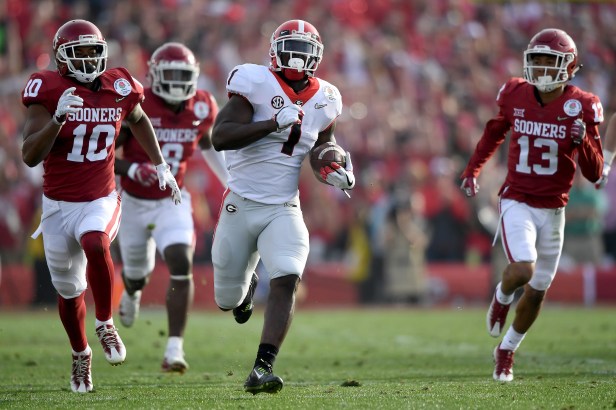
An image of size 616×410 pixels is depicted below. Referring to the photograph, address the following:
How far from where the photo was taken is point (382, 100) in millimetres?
15062

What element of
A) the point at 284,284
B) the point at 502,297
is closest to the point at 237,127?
the point at 284,284

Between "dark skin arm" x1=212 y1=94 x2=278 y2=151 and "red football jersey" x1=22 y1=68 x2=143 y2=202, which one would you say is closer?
"dark skin arm" x1=212 y1=94 x2=278 y2=151

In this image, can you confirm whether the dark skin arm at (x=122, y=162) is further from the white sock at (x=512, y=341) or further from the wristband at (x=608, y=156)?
the wristband at (x=608, y=156)

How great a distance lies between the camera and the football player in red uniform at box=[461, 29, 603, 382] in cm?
675

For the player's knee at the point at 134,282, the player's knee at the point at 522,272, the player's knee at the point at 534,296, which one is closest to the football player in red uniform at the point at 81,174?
the player's knee at the point at 134,282

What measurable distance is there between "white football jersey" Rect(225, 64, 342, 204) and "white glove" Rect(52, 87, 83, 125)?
82 centimetres

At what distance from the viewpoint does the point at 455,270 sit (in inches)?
546

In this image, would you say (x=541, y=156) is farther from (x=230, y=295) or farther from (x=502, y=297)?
(x=230, y=295)

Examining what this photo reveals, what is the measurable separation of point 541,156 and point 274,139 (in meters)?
1.84

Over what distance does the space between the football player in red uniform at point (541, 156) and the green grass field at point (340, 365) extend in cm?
58

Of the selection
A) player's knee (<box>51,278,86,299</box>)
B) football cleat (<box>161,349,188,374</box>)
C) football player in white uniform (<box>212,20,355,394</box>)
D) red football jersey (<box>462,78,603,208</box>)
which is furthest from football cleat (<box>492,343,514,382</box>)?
player's knee (<box>51,278,86,299</box>)

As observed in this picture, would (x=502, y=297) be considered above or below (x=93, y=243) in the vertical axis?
below

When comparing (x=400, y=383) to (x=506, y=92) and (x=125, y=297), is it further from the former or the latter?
(x=125, y=297)

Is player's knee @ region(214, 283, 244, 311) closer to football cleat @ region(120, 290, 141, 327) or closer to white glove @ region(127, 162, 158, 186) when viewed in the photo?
white glove @ region(127, 162, 158, 186)
